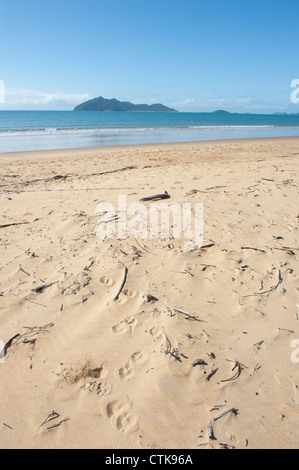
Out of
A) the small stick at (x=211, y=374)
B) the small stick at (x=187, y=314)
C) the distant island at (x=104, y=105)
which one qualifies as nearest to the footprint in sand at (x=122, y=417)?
the small stick at (x=211, y=374)

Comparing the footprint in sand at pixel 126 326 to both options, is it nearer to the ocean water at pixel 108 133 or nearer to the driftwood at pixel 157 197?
the driftwood at pixel 157 197

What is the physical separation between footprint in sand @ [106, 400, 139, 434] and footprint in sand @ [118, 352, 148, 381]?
19cm

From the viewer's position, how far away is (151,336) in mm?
2303

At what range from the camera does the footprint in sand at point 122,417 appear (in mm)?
1739

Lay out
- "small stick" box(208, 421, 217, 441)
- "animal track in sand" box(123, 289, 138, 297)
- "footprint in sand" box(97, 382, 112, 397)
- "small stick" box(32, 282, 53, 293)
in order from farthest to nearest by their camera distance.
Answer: "small stick" box(32, 282, 53, 293) → "animal track in sand" box(123, 289, 138, 297) → "footprint in sand" box(97, 382, 112, 397) → "small stick" box(208, 421, 217, 441)

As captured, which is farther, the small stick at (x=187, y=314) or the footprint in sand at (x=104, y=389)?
the small stick at (x=187, y=314)

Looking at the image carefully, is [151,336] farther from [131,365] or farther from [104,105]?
[104,105]

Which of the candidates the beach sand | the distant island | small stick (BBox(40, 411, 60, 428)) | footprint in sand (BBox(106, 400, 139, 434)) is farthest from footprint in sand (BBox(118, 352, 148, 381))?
the distant island

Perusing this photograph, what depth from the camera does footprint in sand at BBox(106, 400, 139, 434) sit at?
1.74m

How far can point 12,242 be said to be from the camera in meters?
3.86

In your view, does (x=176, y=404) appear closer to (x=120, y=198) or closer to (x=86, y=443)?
(x=86, y=443)
